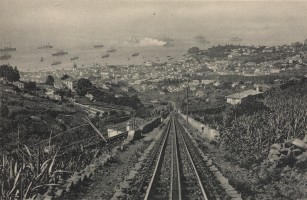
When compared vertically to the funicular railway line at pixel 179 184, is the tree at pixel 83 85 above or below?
above

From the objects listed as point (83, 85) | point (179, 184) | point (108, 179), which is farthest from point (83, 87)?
point (179, 184)

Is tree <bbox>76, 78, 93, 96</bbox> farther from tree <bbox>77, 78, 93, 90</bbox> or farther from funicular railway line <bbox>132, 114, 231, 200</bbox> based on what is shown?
funicular railway line <bbox>132, 114, 231, 200</bbox>

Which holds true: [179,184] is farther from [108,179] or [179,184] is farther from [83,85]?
[83,85]

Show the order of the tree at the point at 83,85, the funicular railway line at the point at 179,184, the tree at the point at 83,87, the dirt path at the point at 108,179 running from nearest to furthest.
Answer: the funicular railway line at the point at 179,184 → the dirt path at the point at 108,179 → the tree at the point at 83,87 → the tree at the point at 83,85

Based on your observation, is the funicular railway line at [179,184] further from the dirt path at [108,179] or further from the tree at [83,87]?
the tree at [83,87]

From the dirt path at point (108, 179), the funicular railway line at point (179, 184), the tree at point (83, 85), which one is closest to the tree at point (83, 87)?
the tree at point (83, 85)

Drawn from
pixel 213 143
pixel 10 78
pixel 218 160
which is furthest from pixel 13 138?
pixel 10 78

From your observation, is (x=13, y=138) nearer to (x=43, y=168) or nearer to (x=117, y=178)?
(x=117, y=178)

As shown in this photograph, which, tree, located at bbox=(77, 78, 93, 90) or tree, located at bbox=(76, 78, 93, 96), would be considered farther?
tree, located at bbox=(77, 78, 93, 90)

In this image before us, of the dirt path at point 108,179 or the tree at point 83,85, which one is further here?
the tree at point 83,85

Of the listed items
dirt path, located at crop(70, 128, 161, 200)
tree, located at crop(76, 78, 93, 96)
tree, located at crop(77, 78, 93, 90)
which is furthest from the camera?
tree, located at crop(77, 78, 93, 90)

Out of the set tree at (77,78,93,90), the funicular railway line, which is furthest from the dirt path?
tree at (77,78,93,90)
